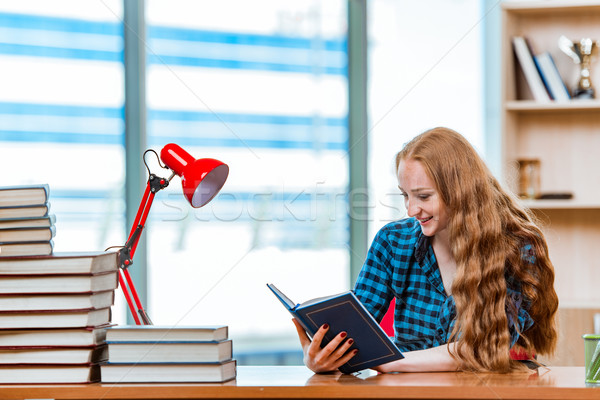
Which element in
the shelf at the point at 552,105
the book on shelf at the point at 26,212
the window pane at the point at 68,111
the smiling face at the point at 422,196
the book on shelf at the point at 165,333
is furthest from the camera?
the shelf at the point at 552,105

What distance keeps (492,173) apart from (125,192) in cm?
175

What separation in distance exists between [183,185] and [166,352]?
401 mm

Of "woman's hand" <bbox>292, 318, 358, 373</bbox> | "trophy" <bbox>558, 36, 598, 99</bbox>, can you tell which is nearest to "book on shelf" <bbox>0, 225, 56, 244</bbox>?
"woman's hand" <bbox>292, 318, 358, 373</bbox>

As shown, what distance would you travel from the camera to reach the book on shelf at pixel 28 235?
4.68ft

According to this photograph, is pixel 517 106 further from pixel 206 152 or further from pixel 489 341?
pixel 489 341

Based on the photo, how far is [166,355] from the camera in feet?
4.37

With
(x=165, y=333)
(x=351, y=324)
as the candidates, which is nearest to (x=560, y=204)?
(x=351, y=324)

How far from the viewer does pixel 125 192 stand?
9.53 ft

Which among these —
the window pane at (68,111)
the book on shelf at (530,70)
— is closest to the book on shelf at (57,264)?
the window pane at (68,111)

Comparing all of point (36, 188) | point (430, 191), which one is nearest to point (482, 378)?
point (430, 191)

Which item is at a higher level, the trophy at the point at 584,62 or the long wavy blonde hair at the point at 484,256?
the trophy at the point at 584,62

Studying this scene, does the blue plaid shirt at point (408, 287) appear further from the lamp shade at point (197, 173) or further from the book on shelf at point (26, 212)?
the book on shelf at point (26, 212)

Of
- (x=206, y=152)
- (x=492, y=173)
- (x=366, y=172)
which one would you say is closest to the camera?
(x=492, y=173)

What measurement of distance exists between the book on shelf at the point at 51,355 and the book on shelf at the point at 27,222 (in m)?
0.26
